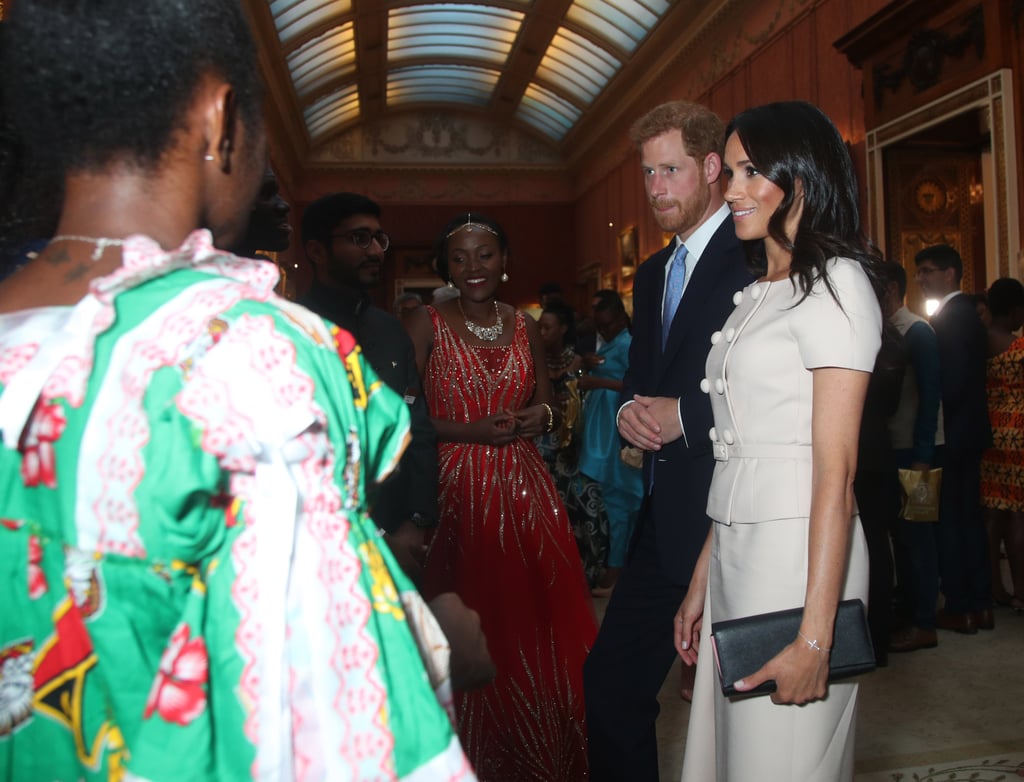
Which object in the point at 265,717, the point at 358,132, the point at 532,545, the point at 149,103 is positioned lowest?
the point at 532,545

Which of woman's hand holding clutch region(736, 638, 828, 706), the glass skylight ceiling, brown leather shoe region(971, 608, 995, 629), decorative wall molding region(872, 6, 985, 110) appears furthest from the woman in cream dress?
the glass skylight ceiling

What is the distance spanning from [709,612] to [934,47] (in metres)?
6.25

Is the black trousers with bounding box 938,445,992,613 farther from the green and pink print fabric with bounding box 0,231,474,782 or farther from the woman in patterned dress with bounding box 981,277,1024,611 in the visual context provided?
the green and pink print fabric with bounding box 0,231,474,782

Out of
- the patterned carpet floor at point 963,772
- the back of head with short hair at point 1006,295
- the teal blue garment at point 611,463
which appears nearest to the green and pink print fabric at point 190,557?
the patterned carpet floor at point 963,772

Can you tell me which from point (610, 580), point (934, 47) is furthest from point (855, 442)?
point (934, 47)

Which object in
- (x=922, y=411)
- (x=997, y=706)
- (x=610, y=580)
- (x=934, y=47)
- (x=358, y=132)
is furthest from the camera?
(x=358, y=132)

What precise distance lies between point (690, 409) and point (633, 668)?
0.72m

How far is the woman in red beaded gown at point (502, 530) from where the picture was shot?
110 inches

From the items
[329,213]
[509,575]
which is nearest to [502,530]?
[509,575]

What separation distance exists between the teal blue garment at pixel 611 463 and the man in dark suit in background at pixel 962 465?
175 cm

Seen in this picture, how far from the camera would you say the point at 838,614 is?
5.06 ft

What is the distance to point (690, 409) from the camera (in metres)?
2.12

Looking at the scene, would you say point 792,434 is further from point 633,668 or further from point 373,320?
point 373,320

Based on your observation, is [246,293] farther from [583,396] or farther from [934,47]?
[934,47]
